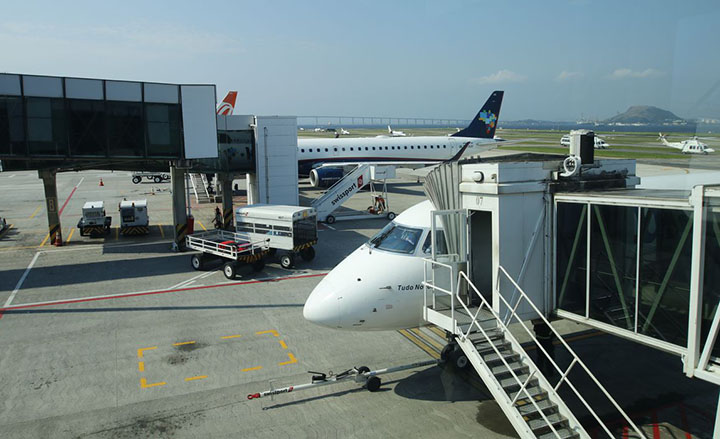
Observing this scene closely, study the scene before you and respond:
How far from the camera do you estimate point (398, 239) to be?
12.9 meters

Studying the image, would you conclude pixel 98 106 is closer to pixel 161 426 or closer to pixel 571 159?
pixel 161 426

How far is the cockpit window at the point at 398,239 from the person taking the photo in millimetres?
12578

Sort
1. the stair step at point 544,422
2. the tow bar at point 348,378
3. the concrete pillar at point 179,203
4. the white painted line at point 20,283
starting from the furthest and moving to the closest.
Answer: the concrete pillar at point 179,203 < the white painted line at point 20,283 < the tow bar at point 348,378 < the stair step at point 544,422

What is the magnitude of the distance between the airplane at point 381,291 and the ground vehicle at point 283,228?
1122 cm

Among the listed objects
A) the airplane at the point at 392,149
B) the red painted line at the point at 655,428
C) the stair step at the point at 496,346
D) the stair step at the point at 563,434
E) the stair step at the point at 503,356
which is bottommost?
the red painted line at the point at 655,428

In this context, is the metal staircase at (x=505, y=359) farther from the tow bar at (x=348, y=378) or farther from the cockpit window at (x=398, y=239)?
the tow bar at (x=348, y=378)

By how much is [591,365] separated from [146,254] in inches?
845

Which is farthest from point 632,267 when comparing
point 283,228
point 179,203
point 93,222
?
point 93,222

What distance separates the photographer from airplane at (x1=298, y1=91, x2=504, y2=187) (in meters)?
46.9

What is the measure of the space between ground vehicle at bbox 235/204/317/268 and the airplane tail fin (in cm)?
3810

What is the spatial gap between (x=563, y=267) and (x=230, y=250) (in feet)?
51.5

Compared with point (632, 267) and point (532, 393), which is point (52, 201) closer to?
point (532, 393)

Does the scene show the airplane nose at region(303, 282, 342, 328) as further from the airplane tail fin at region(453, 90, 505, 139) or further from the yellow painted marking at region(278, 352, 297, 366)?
the airplane tail fin at region(453, 90, 505, 139)

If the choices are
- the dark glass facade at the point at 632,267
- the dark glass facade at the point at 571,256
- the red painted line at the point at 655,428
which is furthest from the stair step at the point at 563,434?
the red painted line at the point at 655,428
